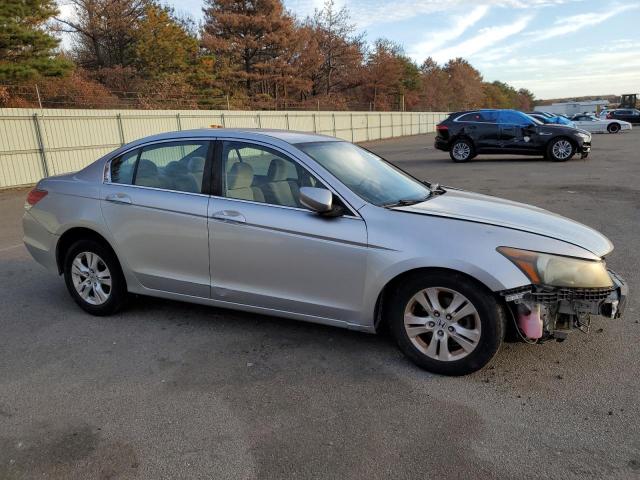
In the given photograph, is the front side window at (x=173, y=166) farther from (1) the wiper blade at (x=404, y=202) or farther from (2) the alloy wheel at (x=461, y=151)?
(2) the alloy wheel at (x=461, y=151)

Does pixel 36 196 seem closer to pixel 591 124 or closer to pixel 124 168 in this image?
pixel 124 168

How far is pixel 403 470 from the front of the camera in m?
2.54

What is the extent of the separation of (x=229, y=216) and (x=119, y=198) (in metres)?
1.15

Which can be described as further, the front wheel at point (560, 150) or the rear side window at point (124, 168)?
the front wheel at point (560, 150)

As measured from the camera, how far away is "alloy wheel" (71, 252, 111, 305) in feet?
15.0

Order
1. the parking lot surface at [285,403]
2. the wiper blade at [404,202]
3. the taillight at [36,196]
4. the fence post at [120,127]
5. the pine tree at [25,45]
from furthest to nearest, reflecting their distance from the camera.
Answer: the pine tree at [25,45]
the fence post at [120,127]
the taillight at [36,196]
the wiper blade at [404,202]
the parking lot surface at [285,403]

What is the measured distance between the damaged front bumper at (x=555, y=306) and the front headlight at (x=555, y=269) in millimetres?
38

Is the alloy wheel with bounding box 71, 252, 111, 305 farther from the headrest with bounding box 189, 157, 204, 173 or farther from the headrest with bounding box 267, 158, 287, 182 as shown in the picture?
the headrest with bounding box 267, 158, 287, 182

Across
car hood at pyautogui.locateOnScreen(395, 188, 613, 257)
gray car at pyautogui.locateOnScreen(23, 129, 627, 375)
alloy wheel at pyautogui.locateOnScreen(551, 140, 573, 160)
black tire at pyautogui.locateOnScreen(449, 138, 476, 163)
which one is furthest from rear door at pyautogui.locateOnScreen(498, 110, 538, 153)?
car hood at pyautogui.locateOnScreen(395, 188, 613, 257)

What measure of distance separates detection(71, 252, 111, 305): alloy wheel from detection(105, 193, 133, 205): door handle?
531 mm

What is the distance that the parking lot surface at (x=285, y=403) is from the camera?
2613mm

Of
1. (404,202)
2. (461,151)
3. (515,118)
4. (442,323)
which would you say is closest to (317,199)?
(404,202)

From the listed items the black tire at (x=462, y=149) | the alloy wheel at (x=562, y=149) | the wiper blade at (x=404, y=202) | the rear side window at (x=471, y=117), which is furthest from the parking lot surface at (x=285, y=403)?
the black tire at (x=462, y=149)

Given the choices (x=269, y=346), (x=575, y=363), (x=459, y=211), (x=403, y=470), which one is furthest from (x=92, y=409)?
(x=575, y=363)
